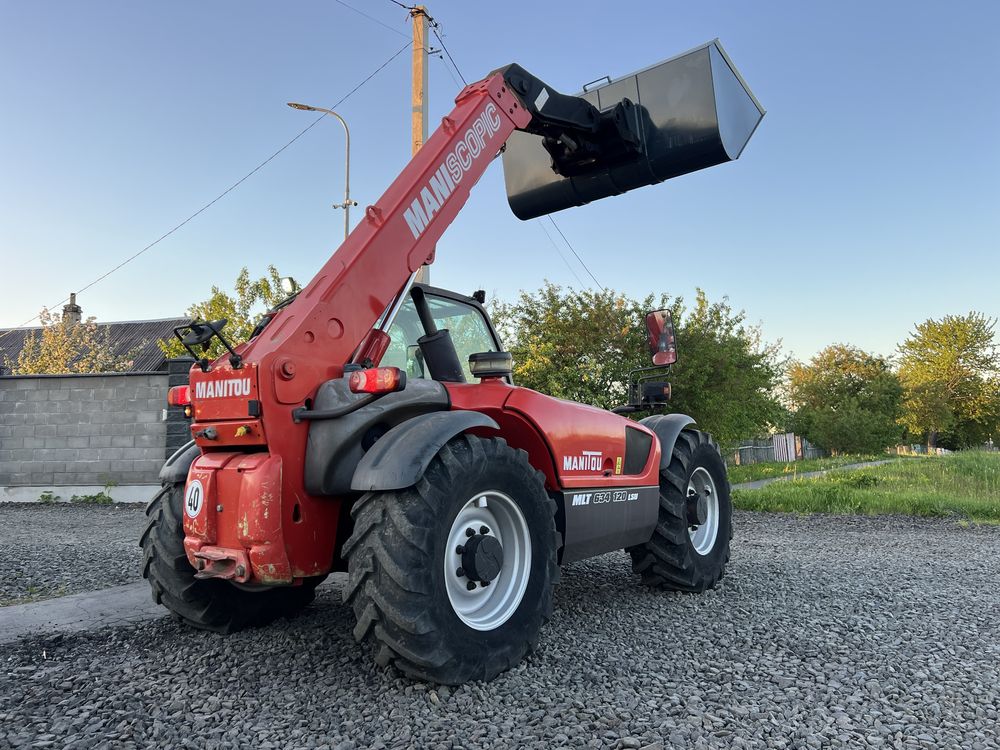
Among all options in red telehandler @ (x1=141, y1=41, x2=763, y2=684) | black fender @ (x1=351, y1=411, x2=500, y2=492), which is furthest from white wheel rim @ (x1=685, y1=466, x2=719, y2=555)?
black fender @ (x1=351, y1=411, x2=500, y2=492)

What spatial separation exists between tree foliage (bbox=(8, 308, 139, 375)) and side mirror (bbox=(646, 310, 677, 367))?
88.2 feet

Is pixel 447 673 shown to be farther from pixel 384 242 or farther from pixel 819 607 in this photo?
pixel 819 607

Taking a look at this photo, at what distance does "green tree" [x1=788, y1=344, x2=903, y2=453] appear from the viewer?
140 feet

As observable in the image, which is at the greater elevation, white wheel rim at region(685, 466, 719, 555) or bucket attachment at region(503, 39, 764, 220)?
bucket attachment at region(503, 39, 764, 220)

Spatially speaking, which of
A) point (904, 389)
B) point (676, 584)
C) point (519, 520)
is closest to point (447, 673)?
point (519, 520)

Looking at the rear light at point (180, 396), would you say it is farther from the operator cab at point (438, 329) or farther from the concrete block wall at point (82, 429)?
the concrete block wall at point (82, 429)

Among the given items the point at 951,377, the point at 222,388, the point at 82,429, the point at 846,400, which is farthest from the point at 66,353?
the point at 951,377

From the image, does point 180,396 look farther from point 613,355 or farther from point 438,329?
point 613,355

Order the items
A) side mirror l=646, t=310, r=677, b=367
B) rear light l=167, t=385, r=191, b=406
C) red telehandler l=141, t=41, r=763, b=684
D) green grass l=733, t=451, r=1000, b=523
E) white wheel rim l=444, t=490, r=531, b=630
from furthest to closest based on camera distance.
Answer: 1. green grass l=733, t=451, r=1000, b=523
2. side mirror l=646, t=310, r=677, b=367
3. rear light l=167, t=385, r=191, b=406
4. white wheel rim l=444, t=490, r=531, b=630
5. red telehandler l=141, t=41, r=763, b=684

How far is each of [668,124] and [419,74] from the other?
28.1 ft

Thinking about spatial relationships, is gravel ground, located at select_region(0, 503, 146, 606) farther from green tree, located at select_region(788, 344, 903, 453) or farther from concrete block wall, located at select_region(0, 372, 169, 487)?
green tree, located at select_region(788, 344, 903, 453)

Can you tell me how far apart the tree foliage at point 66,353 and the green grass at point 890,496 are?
24.5m

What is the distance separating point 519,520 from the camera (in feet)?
11.3

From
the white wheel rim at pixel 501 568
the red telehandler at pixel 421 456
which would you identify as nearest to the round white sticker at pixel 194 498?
the red telehandler at pixel 421 456
